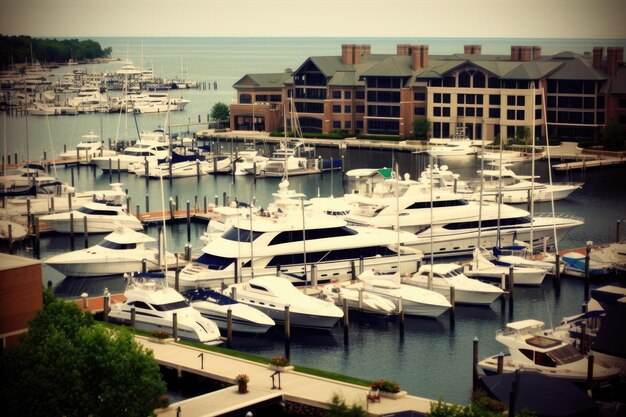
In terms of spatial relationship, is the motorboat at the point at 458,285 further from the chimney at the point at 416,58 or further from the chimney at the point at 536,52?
the chimney at the point at 536,52

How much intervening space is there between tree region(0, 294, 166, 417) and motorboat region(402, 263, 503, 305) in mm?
18398

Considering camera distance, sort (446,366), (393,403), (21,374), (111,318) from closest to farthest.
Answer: (21,374) < (393,403) < (446,366) < (111,318)

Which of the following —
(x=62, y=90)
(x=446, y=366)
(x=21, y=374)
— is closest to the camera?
(x=21, y=374)

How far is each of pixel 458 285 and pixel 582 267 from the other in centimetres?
765

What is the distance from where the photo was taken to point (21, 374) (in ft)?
114

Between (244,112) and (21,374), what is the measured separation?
283 feet

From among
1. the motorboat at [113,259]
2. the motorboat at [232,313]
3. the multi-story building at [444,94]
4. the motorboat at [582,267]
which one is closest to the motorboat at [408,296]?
the motorboat at [232,313]

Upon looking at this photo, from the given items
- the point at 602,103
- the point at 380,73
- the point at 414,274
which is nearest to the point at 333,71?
the point at 380,73

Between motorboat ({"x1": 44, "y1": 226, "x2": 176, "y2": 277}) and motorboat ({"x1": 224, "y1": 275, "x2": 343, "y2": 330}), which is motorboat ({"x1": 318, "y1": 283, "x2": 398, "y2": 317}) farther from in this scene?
motorboat ({"x1": 44, "y1": 226, "x2": 176, "y2": 277})

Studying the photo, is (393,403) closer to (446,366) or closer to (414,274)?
(446,366)

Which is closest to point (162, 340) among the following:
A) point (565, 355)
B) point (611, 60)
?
point (565, 355)

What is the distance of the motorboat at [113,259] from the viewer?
57906 millimetres

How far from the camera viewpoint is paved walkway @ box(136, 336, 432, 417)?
37.5 m

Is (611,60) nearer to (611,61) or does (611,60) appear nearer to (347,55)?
(611,61)
